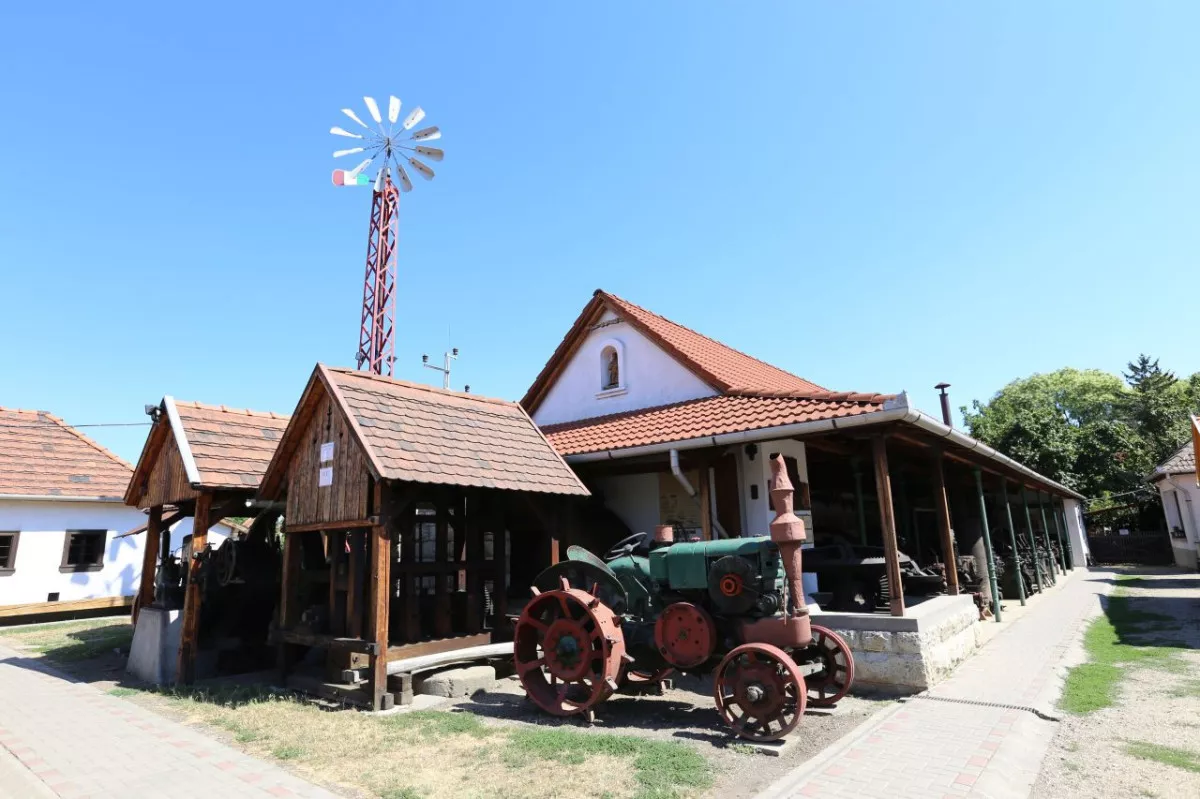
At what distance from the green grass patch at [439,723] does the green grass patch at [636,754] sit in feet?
1.43

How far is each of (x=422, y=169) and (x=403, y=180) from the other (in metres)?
0.89

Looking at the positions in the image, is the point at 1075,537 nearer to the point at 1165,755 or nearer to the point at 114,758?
the point at 1165,755

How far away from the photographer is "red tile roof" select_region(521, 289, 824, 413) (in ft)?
37.0

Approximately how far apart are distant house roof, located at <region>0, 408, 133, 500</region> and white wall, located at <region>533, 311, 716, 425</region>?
12.3 metres

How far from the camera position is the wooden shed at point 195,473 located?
8.66 meters

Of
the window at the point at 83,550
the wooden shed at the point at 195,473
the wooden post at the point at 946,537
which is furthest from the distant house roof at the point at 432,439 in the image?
the window at the point at 83,550

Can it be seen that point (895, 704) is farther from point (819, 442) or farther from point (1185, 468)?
point (1185, 468)

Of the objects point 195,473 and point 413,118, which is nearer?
point 195,473

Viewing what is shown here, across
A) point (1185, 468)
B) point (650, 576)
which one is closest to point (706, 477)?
point (650, 576)

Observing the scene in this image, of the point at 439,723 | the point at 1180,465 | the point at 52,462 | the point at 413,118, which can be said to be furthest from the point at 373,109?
the point at 1180,465

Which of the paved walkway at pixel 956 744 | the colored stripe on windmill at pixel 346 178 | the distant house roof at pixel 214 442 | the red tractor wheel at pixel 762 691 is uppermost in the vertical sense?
the colored stripe on windmill at pixel 346 178

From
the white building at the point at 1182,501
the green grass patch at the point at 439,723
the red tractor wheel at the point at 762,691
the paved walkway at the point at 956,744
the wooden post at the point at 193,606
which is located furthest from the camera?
the white building at the point at 1182,501

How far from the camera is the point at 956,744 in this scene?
5.20 metres

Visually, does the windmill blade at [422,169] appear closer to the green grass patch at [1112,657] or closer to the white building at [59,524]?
the white building at [59,524]
